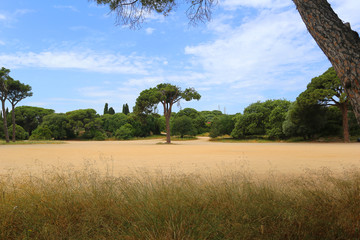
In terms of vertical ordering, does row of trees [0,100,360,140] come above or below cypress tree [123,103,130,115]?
below

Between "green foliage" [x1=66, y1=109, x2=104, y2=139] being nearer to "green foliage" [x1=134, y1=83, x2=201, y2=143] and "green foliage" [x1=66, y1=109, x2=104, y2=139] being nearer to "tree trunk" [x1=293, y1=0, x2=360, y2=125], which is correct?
"green foliage" [x1=134, y1=83, x2=201, y2=143]

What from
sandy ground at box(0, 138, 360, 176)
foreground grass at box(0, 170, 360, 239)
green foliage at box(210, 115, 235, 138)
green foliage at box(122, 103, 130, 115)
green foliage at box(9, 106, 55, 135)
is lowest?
sandy ground at box(0, 138, 360, 176)

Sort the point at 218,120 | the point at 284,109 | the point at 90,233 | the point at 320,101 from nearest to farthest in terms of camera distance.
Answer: the point at 90,233
the point at 320,101
the point at 284,109
the point at 218,120

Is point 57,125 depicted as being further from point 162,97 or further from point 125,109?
point 162,97

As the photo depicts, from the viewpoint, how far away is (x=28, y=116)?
53000 mm

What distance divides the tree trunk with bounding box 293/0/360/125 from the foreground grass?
1202 mm

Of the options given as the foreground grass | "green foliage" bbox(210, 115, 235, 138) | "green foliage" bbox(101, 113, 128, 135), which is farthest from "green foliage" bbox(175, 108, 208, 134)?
the foreground grass

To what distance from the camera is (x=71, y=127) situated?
48875mm

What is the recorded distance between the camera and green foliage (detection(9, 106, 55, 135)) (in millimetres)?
51769

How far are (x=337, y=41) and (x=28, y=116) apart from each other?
206 feet

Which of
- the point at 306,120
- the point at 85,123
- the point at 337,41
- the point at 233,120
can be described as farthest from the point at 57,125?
the point at 337,41

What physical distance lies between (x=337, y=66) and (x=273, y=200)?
1852 mm

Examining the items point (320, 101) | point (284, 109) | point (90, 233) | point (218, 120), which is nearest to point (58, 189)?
point (90, 233)

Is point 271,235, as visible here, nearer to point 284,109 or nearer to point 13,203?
point 13,203
